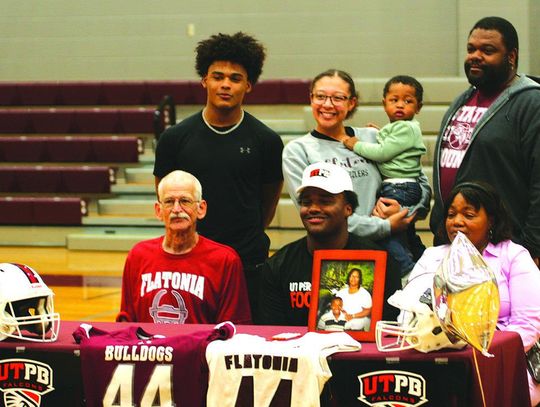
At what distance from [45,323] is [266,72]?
377 inches

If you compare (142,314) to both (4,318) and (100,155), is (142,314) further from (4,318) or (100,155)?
(100,155)

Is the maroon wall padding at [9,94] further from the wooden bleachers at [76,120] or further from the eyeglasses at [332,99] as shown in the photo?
the eyeglasses at [332,99]

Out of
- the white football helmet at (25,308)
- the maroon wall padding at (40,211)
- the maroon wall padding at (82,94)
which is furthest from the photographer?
the maroon wall padding at (82,94)

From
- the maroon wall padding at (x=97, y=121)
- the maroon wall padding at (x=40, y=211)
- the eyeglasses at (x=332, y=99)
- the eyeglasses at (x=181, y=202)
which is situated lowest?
the maroon wall padding at (x=40, y=211)

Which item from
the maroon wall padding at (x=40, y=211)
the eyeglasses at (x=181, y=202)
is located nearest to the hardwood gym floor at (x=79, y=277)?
the maroon wall padding at (x=40, y=211)

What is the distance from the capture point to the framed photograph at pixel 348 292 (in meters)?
3.34

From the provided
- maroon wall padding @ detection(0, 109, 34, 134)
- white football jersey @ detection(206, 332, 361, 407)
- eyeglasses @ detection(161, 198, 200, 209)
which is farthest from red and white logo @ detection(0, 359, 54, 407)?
maroon wall padding @ detection(0, 109, 34, 134)

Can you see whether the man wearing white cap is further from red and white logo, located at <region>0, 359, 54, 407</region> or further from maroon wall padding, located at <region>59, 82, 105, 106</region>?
maroon wall padding, located at <region>59, 82, 105, 106</region>

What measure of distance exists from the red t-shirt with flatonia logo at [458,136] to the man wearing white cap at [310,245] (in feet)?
1.77

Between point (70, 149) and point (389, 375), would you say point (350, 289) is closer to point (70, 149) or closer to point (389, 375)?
point (389, 375)

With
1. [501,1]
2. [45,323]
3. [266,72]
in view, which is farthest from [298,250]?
[266,72]

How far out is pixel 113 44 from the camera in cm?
1313

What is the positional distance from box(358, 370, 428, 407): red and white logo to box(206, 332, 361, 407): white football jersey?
113 millimetres

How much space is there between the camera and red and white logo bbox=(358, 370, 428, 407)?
304 centimetres
